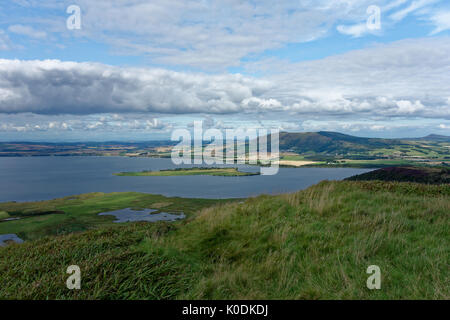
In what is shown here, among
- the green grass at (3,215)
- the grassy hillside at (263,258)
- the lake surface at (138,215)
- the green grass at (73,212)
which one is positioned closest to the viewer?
the grassy hillside at (263,258)

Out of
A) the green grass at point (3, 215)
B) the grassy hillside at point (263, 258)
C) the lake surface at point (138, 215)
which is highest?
the grassy hillside at point (263, 258)

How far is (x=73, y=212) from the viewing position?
67.7 meters

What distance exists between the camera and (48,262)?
20.9ft

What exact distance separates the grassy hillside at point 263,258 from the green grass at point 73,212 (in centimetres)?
3691

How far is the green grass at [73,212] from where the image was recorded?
49131mm

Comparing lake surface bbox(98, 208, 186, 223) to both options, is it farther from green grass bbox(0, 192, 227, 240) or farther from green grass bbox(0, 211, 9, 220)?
green grass bbox(0, 211, 9, 220)

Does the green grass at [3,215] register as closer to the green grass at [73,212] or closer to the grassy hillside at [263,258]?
the green grass at [73,212]

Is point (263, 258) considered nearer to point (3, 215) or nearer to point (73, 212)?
point (73, 212)

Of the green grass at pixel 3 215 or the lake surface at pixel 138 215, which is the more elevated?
the lake surface at pixel 138 215

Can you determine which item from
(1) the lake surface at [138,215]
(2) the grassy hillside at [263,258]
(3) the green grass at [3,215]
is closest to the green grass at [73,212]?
(3) the green grass at [3,215]

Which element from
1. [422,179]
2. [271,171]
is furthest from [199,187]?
[422,179]

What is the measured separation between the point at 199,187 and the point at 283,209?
118m

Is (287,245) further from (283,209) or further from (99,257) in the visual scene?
(99,257)

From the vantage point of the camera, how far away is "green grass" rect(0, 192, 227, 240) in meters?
49.1
